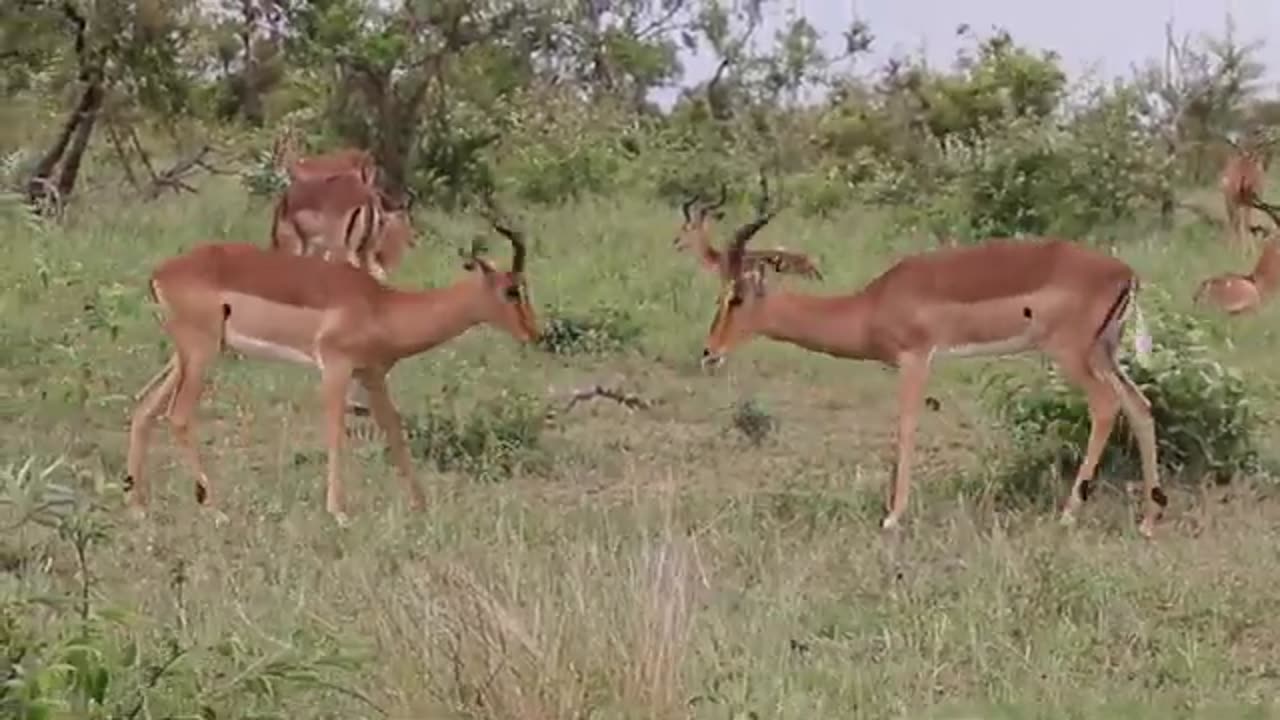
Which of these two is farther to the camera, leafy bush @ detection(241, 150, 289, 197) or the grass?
leafy bush @ detection(241, 150, 289, 197)

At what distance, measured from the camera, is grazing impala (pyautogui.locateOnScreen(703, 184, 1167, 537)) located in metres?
7.24

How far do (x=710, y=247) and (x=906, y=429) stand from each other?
6.80 metres

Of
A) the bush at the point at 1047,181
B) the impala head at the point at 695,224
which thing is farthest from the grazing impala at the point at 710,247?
the bush at the point at 1047,181

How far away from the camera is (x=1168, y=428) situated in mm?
7445

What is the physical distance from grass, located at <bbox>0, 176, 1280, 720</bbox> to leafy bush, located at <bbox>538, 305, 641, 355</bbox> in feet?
0.30

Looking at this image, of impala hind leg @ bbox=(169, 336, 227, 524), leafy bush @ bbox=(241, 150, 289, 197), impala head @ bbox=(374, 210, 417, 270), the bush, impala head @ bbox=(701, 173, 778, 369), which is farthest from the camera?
leafy bush @ bbox=(241, 150, 289, 197)

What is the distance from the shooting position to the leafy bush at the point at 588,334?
409 inches

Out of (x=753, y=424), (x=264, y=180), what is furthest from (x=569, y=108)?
(x=753, y=424)

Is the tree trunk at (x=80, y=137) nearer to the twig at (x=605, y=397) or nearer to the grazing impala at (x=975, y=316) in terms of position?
the twig at (x=605, y=397)

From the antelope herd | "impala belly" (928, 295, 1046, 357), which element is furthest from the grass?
"impala belly" (928, 295, 1046, 357)

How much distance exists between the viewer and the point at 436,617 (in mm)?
4250

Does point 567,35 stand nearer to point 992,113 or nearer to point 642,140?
point 642,140

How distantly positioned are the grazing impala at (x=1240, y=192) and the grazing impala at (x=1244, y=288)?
236cm

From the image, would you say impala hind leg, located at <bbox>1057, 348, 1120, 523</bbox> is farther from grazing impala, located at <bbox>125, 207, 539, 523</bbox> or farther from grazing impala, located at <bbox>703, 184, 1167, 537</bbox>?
grazing impala, located at <bbox>125, 207, 539, 523</bbox>
